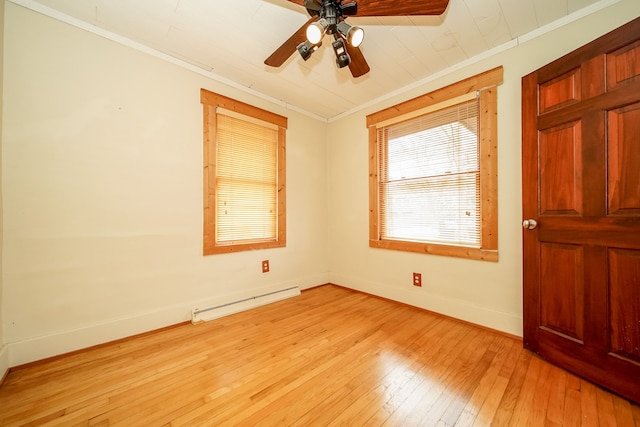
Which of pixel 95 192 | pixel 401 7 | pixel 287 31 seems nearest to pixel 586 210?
pixel 401 7

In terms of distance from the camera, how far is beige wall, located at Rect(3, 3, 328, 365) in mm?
1583

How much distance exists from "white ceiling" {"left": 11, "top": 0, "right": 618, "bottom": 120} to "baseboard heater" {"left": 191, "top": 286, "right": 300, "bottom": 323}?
2331mm

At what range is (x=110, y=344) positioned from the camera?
1.85 metres

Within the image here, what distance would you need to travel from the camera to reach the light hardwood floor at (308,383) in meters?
1.19

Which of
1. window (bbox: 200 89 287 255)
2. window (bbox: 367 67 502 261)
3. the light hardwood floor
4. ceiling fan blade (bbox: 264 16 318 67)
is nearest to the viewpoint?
the light hardwood floor

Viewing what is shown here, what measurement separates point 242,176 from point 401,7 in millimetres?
2016

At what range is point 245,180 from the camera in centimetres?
269

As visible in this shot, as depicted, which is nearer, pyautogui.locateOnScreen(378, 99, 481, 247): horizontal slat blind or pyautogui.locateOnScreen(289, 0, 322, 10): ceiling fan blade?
pyautogui.locateOnScreen(289, 0, 322, 10): ceiling fan blade

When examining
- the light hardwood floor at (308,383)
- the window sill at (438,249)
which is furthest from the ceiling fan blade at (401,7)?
the light hardwood floor at (308,383)

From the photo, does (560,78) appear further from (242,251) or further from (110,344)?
(110,344)

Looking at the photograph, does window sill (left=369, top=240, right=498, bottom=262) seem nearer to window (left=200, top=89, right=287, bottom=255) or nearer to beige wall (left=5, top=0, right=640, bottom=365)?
beige wall (left=5, top=0, right=640, bottom=365)

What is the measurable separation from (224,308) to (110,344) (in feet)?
2.83

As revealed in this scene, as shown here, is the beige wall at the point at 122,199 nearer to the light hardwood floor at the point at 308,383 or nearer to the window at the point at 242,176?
the window at the point at 242,176

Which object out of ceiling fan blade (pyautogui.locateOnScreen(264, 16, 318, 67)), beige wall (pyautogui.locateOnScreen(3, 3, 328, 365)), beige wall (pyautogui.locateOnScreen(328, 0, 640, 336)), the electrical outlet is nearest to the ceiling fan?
ceiling fan blade (pyautogui.locateOnScreen(264, 16, 318, 67))
